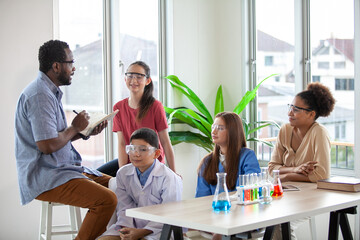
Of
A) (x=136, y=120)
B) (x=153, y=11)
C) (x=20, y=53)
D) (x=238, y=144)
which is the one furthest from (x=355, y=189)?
(x=153, y=11)

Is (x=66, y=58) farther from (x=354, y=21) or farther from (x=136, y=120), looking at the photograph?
(x=354, y=21)

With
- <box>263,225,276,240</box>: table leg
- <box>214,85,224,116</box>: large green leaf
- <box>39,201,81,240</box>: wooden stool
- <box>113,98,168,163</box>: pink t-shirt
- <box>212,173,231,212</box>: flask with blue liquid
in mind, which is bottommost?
<box>39,201,81,240</box>: wooden stool

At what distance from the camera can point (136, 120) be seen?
3.65m

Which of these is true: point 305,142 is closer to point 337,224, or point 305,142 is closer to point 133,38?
point 337,224

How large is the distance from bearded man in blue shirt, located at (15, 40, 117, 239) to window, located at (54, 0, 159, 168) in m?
1.58

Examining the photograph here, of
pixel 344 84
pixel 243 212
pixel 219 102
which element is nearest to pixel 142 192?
pixel 243 212

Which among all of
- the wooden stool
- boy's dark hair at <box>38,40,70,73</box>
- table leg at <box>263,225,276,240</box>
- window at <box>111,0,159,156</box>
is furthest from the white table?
window at <box>111,0,159,156</box>

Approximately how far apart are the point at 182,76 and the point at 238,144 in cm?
219

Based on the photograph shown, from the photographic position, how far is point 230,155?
3.05 metres

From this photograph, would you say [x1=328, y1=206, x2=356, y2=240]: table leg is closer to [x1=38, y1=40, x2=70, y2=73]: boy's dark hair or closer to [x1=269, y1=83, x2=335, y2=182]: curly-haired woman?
[x1=269, y1=83, x2=335, y2=182]: curly-haired woman

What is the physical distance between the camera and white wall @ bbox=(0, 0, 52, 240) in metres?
3.88

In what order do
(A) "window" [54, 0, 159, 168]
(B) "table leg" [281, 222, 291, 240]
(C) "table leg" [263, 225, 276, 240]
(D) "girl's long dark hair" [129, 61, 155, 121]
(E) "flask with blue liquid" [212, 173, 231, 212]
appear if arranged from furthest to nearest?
(A) "window" [54, 0, 159, 168] < (D) "girl's long dark hair" [129, 61, 155, 121] < (B) "table leg" [281, 222, 291, 240] < (C) "table leg" [263, 225, 276, 240] < (E) "flask with blue liquid" [212, 173, 231, 212]

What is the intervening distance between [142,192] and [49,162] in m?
0.57

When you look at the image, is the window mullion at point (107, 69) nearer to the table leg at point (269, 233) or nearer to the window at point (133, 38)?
the window at point (133, 38)
